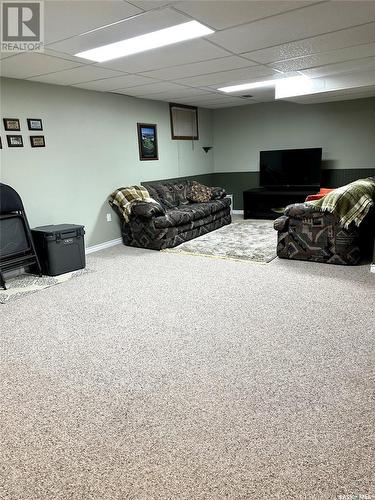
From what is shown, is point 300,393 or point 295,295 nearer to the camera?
point 300,393

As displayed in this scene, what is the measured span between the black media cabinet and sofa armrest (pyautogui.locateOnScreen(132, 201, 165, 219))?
270 centimetres

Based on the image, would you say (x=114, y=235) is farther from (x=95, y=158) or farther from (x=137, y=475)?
(x=137, y=475)

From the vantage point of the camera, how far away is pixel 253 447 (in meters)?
1.65

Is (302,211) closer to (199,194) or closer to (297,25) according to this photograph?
(297,25)

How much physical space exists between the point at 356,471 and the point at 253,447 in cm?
44

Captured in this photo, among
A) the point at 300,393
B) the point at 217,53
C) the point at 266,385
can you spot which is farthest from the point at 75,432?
the point at 217,53

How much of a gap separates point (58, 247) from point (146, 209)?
54.6 inches

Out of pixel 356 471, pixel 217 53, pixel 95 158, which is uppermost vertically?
pixel 217 53

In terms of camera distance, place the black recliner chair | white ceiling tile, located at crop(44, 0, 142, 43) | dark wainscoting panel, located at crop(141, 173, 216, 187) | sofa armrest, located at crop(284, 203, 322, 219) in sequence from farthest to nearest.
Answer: dark wainscoting panel, located at crop(141, 173, 216, 187) < sofa armrest, located at crop(284, 203, 322, 219) < the black recliner chair < white ceiling tile, located at crop(44, 0, 142, 43)

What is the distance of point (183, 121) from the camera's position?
7.10 metres

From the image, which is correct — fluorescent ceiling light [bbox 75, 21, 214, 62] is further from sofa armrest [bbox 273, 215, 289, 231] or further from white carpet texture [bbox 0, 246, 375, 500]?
sofa armrest [bbox 273, 215, 289, 231]

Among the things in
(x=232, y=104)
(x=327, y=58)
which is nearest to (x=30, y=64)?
(x=327, y=58)

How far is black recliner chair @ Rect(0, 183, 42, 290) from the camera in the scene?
3.94m

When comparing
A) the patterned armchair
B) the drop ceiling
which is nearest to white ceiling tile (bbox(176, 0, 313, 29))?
the drop ceiling
